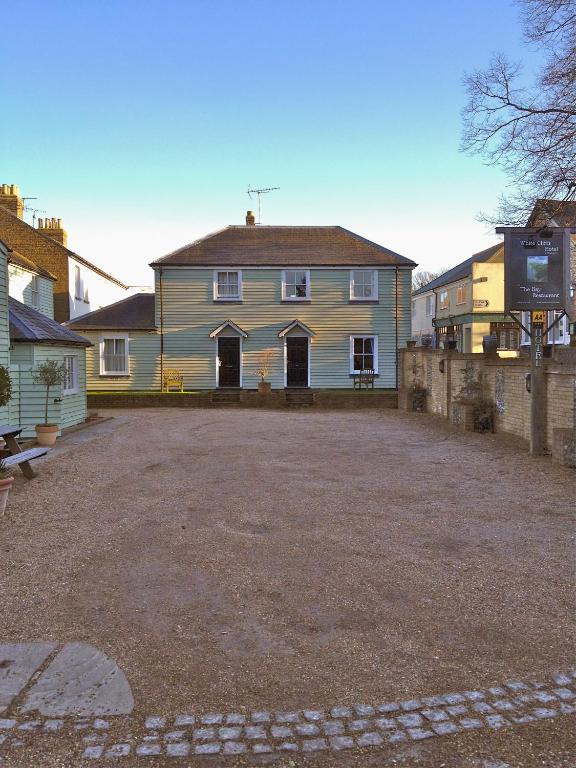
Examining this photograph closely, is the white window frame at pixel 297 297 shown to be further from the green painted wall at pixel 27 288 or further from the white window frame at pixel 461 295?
the white window frame at pixel 461 295

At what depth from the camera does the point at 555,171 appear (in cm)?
1282

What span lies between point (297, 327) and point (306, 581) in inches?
858

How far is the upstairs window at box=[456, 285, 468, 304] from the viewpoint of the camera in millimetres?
39688

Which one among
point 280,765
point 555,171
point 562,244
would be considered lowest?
point 280,765

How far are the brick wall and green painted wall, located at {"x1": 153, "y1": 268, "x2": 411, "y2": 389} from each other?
488cm

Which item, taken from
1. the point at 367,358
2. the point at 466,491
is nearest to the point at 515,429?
the point at 466,491

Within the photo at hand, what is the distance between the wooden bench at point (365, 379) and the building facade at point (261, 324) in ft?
0.68

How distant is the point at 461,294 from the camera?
1590 inches

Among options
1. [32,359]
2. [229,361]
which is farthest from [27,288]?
[32,359]

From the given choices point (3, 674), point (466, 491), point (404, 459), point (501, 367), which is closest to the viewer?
point (3, 674)

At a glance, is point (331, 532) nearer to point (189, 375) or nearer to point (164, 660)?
point (164, 660)

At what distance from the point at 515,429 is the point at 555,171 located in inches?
231

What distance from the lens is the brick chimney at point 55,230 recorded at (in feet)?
96.6

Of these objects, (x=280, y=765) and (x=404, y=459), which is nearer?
(x=280, y=765)
